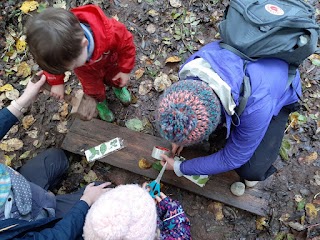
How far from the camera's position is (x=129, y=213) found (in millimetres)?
1634

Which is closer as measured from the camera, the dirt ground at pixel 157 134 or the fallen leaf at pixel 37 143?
the dirt ground at pixel 157 134

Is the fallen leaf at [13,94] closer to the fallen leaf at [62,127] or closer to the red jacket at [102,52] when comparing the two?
the fallen leaf at [62,127]

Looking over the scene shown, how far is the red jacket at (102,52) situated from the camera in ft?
6.66

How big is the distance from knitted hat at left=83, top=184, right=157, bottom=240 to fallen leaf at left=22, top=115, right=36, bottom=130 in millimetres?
1480

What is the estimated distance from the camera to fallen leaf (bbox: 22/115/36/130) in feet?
9.58

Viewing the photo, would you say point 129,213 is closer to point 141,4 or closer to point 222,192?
point 222,192

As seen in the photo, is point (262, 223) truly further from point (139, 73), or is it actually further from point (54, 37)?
point (54, 37)

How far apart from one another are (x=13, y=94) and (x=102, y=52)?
1.35 m

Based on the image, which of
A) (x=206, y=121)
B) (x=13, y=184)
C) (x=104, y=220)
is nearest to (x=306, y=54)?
(x=206, y=121)

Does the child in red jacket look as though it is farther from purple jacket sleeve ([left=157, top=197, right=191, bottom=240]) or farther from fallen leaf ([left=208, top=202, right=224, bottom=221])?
fallen leaf ([left=208, top=202, right=224, bottom=221])

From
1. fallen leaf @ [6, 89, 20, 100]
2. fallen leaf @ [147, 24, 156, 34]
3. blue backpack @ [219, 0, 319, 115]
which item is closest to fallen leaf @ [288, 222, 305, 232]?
blue backpack @ [219, 0, 319, 115]

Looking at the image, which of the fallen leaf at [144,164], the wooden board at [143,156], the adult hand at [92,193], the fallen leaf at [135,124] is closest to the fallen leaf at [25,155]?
the wooden board at [143,156]

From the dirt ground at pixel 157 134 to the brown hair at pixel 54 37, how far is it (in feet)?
3.69

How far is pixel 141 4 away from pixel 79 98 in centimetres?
129
